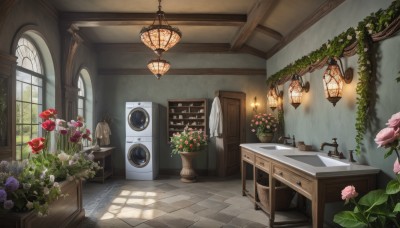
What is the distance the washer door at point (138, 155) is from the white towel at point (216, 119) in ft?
5.10

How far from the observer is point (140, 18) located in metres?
4.26

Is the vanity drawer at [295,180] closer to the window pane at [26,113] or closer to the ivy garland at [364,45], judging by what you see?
the ivy garland at [364,45]

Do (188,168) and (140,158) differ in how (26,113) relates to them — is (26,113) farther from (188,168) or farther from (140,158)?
(188,168)

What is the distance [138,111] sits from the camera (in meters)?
5.82

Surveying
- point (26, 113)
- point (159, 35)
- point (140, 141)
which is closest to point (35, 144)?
point (26, 113)

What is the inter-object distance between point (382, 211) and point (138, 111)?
4856 mm

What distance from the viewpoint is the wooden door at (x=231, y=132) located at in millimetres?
6164

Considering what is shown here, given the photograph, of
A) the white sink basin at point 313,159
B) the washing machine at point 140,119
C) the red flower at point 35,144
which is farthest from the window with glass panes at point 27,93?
the white sink basin at point 313,159

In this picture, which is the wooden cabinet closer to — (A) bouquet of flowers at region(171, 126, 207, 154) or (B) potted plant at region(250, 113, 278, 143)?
(A) bouquet of flowers at region(171, 126, 207, 154)

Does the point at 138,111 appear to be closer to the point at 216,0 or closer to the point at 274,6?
the point at 216,0

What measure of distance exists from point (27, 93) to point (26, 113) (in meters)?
0.29

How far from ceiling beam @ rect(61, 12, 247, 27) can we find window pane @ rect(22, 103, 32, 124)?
1.53 meters


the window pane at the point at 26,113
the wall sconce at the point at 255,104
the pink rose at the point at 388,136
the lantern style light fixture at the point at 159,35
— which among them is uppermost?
the lantern style light fixture at the point at 159,35

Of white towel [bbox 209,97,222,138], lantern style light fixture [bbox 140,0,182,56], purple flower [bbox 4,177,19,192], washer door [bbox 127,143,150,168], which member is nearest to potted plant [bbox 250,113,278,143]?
white towel [bbox 209,97,222,138]
